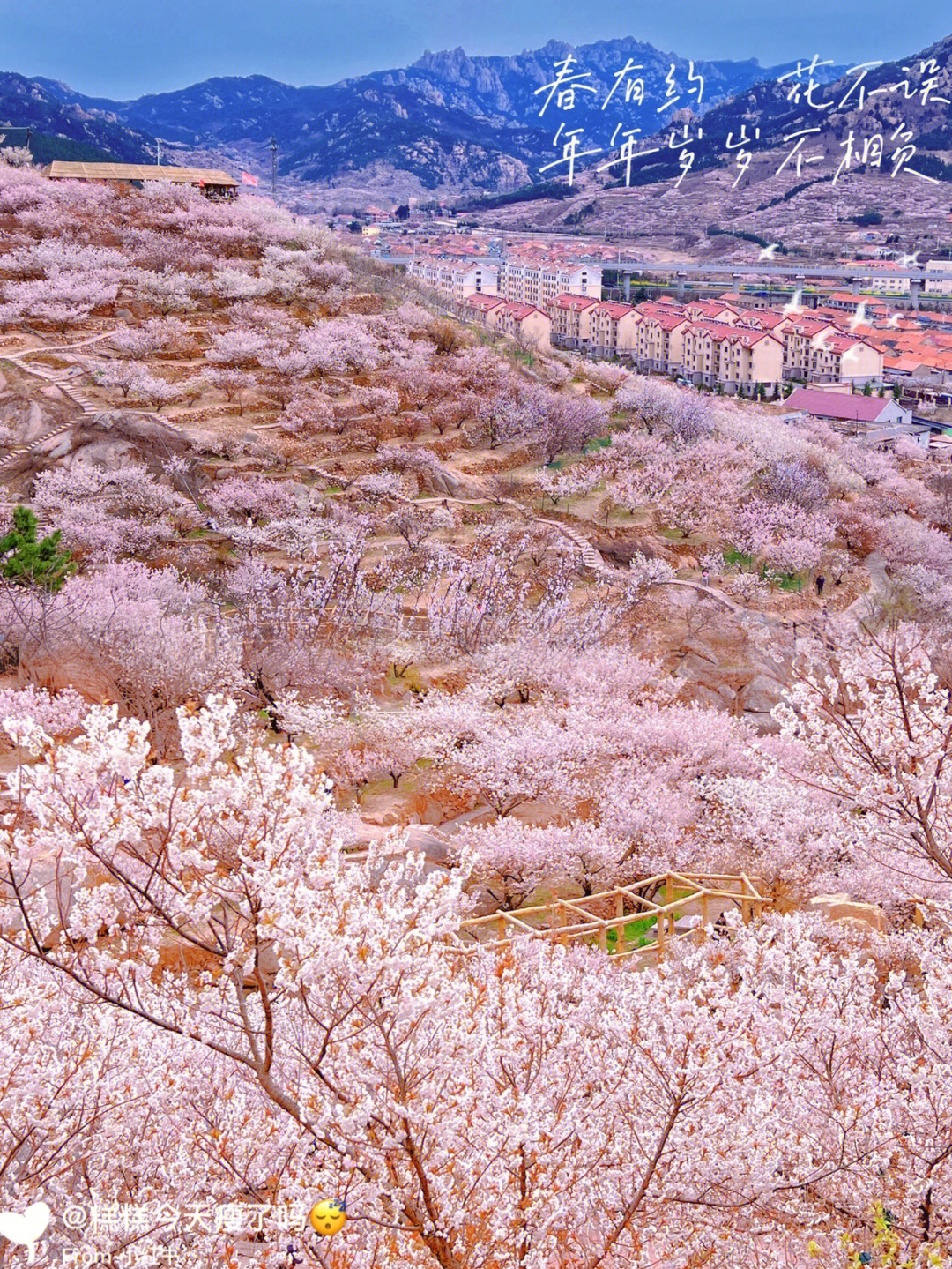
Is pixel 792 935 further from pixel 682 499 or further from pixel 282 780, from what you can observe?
pixel 682 499

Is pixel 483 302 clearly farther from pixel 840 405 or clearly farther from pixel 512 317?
pixel 840 405

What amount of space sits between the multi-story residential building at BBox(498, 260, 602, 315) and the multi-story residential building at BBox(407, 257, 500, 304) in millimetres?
2037

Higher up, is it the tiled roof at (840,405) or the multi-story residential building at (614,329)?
the multi-story residential building at (614,329)

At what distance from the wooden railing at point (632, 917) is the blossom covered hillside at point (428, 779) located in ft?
0.96

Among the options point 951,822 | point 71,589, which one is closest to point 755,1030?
point 951,822

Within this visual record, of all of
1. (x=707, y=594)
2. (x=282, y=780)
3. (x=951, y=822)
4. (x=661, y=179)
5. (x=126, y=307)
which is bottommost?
(x=707, y=594)

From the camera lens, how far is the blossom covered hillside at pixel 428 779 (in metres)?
5.14

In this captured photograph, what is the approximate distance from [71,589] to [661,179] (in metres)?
173

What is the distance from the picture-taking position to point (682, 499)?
28797 mm

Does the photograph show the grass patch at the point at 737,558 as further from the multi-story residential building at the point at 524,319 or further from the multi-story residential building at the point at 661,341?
the multi-story residential building at the point at 661,341

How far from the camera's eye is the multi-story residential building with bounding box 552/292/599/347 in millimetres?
72562

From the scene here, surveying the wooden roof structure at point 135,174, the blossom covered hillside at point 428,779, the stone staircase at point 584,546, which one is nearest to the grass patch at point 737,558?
the blossom covered hillside at point 428,779

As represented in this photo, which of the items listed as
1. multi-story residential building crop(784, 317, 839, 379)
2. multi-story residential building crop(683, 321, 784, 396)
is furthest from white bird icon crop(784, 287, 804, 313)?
multi-story residential building crop(683, 321, 784, 396)

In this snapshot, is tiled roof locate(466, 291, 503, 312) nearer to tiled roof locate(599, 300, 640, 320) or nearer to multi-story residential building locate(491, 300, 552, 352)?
multi-story residential building locate(491, 300, 552, 352)
